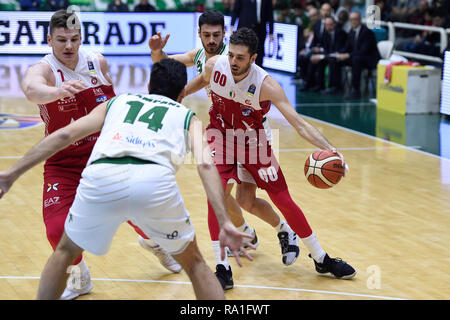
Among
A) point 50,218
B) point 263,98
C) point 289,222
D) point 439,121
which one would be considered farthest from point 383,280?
point 439,121

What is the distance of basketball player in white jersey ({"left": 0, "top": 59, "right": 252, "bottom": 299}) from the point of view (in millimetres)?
4004

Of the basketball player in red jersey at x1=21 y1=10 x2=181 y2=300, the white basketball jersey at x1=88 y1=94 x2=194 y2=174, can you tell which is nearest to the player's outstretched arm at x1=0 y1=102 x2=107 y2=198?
the white basketball jersey at x1=88 y1=94 x2=194 y2=174

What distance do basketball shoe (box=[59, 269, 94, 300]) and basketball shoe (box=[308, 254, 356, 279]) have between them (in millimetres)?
1744

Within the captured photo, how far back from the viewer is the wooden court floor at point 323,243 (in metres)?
5.51

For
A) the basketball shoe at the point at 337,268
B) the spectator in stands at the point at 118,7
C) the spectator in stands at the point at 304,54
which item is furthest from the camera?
the spectator in stands at the point at 118,7

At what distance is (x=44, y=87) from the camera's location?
16.5ft

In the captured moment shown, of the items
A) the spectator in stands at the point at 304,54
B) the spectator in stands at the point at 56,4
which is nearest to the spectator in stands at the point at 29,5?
the spectator in stands at the point at 56,4

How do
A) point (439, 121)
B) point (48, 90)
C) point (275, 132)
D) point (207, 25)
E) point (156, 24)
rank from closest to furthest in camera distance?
point (48, 90)
point (207, 25)
point (275, 132)
point (439, 121)
point (156, 24)

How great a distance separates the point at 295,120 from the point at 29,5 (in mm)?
17262

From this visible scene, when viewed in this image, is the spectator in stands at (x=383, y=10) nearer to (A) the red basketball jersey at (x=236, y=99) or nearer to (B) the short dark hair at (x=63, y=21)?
(A) the red basketball jersey at (x=236, y=99)

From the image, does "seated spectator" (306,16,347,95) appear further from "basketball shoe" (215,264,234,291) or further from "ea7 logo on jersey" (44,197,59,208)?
"ea7 logo on jersey" (44,197,59,208)

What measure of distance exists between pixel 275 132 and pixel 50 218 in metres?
6.91

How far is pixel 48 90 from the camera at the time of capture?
16.3 ft
